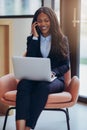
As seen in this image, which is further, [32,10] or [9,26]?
[32,10]

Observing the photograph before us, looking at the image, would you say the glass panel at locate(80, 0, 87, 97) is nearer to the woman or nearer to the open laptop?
the woman

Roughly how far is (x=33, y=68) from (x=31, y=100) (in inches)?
9.5

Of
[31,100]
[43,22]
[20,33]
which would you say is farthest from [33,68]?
[20,33]

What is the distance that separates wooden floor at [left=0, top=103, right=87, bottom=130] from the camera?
8.92 ft

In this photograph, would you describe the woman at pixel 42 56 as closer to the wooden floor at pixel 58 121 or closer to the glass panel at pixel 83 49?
the wooden floor at pixel 58 121

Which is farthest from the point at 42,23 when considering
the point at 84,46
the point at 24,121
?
the point at 84,46

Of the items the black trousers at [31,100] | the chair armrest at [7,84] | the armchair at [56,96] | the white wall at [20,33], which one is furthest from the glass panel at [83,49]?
the black trousers at [31,100]

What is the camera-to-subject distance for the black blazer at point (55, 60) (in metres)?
2.49

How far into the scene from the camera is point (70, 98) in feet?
7.70

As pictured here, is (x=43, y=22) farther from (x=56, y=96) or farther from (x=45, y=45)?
(x=56, y=96)

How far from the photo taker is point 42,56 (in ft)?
8.43

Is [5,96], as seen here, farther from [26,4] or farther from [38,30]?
[26,4]

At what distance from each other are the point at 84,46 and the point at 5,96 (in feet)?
4.70

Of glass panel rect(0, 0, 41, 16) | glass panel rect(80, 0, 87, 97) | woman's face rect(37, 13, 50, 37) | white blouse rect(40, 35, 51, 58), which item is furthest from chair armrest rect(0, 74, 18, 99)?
glass panel rect(80, 0, 87, 97)
